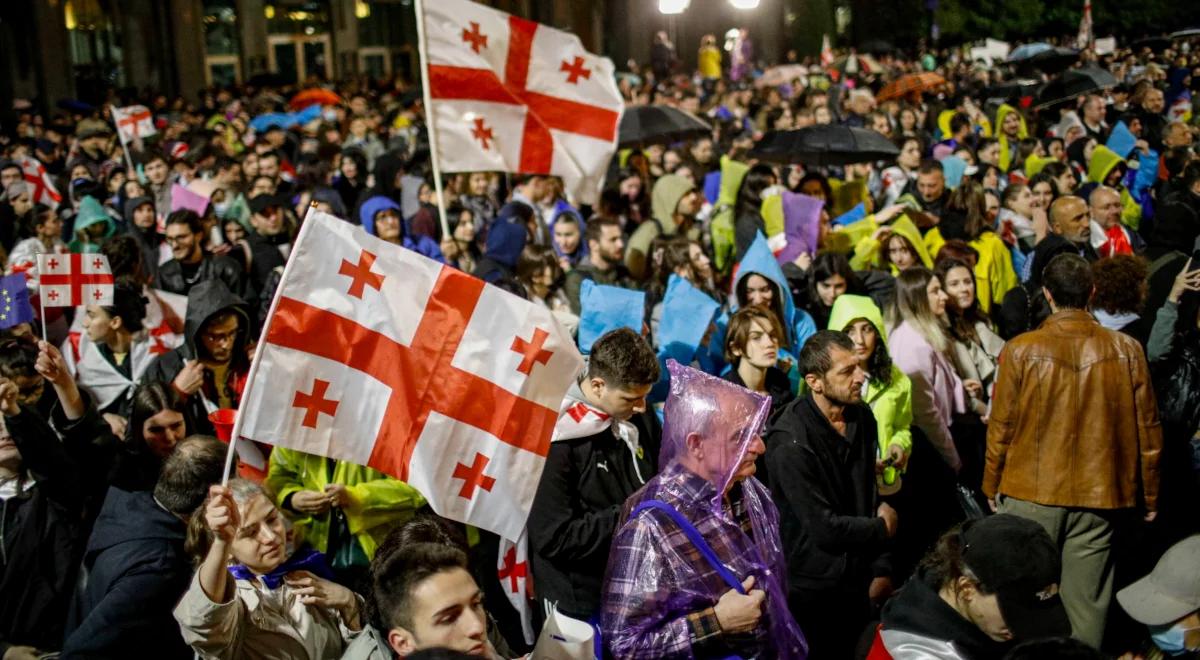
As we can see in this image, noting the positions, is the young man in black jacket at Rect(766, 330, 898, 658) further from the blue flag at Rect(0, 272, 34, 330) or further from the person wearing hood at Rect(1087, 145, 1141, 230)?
the person wearing hood at Rect(1087, 145, 1141, 230)

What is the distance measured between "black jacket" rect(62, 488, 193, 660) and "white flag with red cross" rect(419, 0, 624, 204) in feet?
13.6

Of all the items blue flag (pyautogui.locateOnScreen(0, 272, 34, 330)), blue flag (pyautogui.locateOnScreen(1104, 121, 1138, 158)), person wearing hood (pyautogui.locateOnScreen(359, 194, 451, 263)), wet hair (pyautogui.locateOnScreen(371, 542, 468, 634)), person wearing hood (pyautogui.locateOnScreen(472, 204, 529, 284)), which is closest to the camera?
wet hair (pyautogui.locateOnScreen(371, 542, 468, 634))

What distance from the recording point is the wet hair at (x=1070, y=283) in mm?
5383

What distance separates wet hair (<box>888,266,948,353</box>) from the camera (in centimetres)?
668

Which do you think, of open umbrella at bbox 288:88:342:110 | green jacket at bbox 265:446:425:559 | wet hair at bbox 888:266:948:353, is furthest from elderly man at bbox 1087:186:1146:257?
open umbrella at bbox 288:88:342:110

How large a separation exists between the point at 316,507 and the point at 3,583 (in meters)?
1.32

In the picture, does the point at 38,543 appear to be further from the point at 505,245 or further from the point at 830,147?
the point at 830,147

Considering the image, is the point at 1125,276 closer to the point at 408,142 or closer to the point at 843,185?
the point at 843,185

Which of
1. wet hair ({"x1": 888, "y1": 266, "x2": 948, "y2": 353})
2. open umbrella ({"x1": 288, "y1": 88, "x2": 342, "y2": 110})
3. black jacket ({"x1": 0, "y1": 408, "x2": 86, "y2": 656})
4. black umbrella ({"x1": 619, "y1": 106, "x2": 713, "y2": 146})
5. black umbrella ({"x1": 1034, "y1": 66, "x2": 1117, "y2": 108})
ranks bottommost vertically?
black jacket ({"x1": 0, "y1": 408, "x2": 86, "y2": 656})

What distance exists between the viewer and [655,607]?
12.1 ft

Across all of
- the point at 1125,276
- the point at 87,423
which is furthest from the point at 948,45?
the point at 87,423

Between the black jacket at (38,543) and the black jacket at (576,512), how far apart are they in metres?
1.99

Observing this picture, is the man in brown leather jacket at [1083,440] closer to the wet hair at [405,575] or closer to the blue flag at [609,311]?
the blue flag at [609,311]

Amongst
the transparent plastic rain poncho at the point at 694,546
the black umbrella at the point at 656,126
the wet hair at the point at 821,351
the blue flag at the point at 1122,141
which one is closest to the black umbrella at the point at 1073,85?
the blue flag at the point at 1122,141
